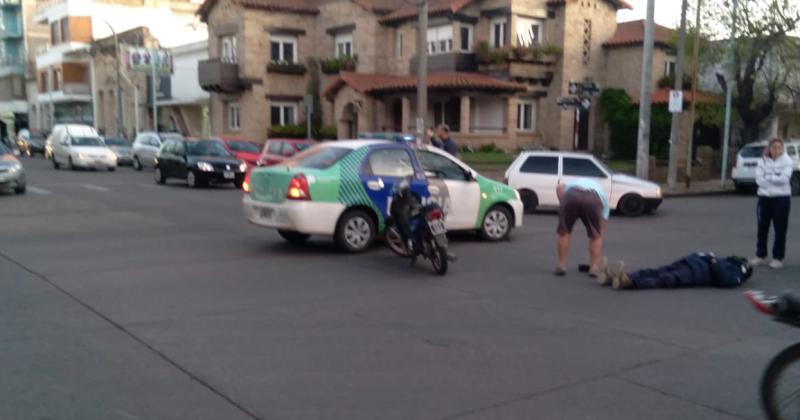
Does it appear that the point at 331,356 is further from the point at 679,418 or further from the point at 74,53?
the point at 74,53

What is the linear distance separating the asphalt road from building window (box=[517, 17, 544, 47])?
69.3 ft

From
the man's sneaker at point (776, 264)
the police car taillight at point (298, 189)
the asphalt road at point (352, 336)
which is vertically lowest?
the man's sneaker at point (776, 264)

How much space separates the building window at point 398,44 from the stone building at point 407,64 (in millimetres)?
91

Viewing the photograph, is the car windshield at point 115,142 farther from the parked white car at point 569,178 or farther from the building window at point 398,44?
the parked white car at point 569,178

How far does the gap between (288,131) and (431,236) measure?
28129 millimetres

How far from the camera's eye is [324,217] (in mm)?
10547

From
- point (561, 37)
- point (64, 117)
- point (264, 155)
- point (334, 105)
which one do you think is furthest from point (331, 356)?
point (64, 117)

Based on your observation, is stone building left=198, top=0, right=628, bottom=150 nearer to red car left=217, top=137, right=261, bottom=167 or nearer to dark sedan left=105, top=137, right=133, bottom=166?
dark sedan left=105, top=137, right=133, bottom=166

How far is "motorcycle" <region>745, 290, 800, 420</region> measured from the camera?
4480 mm

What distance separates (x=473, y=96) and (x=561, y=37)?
475 centimetres

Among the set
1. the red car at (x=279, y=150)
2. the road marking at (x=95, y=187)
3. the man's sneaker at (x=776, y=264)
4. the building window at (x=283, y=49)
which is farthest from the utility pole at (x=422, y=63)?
the building window at (x=283, y=49)

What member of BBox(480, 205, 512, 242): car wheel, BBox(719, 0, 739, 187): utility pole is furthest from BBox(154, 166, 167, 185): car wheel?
BBox(719, 0, 739, 187): utility pole

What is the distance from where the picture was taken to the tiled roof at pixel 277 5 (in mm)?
36562

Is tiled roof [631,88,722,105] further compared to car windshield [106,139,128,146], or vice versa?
car windshield [106,139,128,146]
